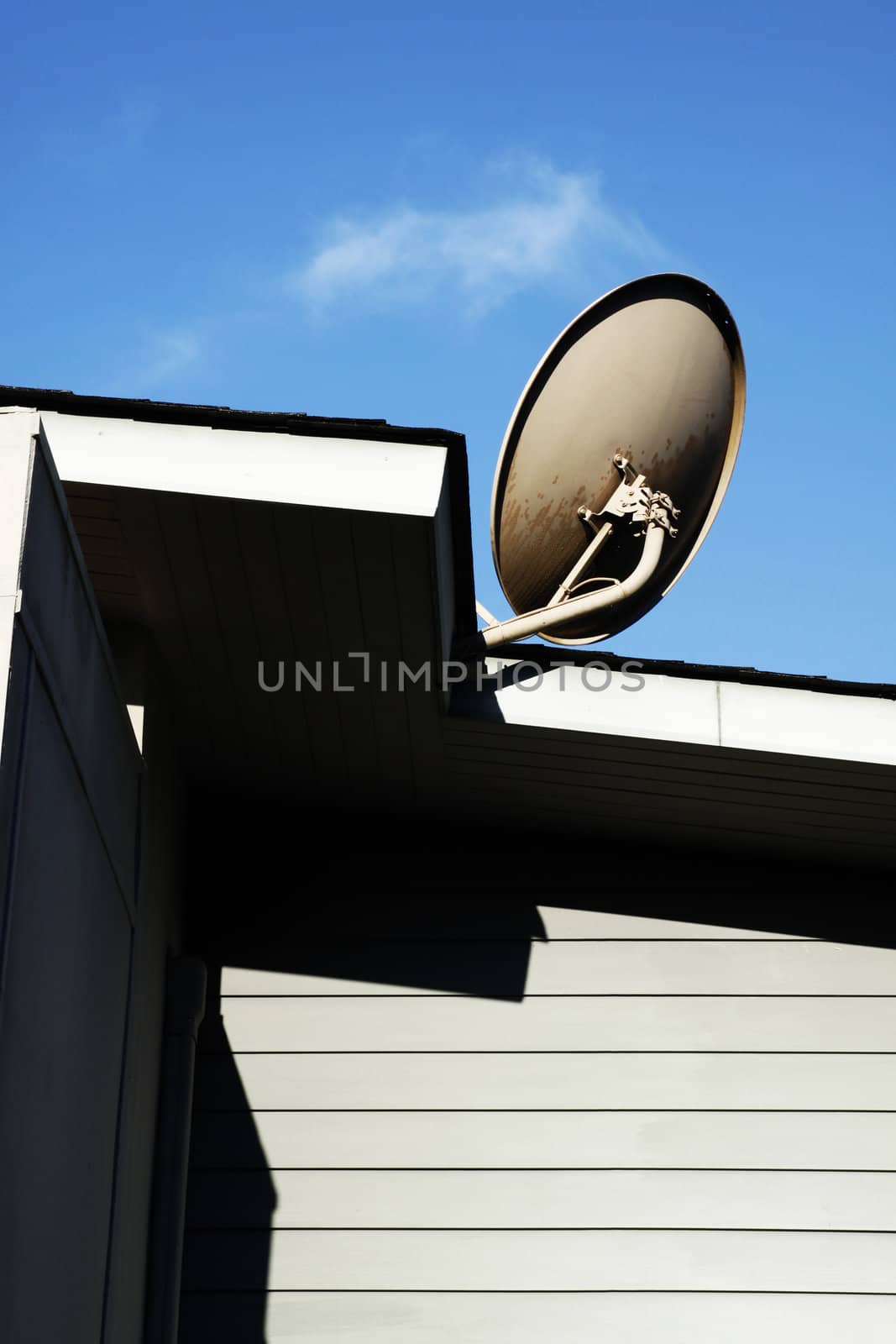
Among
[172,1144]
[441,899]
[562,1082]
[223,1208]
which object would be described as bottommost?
[223,1208]

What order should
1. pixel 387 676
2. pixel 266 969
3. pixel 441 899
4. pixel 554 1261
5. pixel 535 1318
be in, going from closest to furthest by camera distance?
pixel 387 676
pixel 535 1318
pixel 554 1261
pixel 266 969
pixel 441 899

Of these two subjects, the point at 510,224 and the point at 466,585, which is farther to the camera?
the point at 510,224

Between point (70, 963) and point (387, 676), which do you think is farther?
point (387, 676)

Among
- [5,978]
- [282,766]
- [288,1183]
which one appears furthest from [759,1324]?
[5,978]

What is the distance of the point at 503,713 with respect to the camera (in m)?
5.00

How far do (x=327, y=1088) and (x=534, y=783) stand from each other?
4.52 ft

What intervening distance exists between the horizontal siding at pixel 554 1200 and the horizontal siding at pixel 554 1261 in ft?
0.15

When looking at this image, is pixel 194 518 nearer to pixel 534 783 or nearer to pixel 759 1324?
pixel 534 783

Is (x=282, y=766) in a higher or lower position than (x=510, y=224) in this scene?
lower

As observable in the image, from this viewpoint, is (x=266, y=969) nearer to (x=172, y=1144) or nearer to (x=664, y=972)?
(x=172, y=1144)

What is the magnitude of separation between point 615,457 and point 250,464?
186cm

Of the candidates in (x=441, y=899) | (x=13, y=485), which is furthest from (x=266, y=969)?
(x=13, y=485)

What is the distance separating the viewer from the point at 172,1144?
4.98m

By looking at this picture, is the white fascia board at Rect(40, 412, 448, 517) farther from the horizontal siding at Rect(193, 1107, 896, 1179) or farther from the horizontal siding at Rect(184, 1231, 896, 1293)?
the horizontal siding at Rect(184, 1231, 896, 1293)
